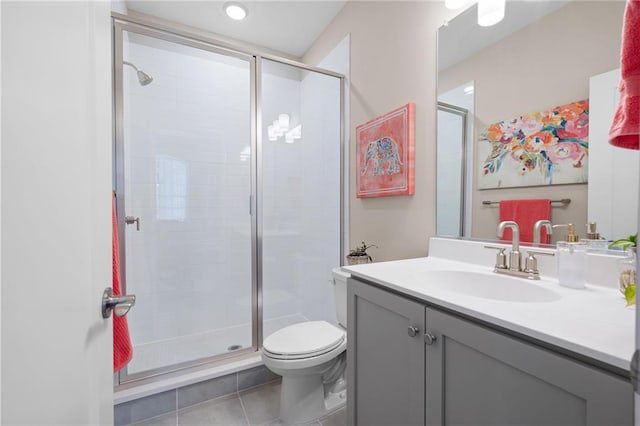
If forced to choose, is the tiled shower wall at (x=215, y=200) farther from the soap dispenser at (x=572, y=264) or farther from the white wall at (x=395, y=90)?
the soap dispenser at (x=572, y=264)

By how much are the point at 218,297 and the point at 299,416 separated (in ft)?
4.25

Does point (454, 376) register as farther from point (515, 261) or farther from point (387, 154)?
point (387, 154)

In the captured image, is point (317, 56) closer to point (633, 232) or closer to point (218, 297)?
point (218, 297)

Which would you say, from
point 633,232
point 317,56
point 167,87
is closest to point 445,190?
point 633,232

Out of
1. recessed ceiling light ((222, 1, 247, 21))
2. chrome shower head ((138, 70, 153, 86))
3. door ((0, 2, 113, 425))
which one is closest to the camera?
door ((0, 2, 113, 425))

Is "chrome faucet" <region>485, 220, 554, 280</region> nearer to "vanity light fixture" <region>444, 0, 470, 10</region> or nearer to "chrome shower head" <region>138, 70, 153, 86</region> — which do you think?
"vanity light fixture" <region>444, 0, 470, 10</region>

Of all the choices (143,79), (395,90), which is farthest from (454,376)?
(143,79)

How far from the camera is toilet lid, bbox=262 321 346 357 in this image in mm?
1427

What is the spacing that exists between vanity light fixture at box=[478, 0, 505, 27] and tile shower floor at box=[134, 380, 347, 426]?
201cm

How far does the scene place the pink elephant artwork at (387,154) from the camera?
62.2 inches

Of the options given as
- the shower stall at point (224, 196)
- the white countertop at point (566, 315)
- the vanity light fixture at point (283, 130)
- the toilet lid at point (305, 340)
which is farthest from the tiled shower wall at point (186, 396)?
the vanity light fixture at point (283, 130)

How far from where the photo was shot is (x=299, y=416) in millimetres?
1469

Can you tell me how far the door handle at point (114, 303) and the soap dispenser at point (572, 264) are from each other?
1189 mm

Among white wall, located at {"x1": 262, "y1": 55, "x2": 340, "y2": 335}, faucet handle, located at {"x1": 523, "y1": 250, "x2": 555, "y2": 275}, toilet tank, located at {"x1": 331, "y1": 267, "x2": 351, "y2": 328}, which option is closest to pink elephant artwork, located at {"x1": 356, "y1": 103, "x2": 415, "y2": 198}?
white wall, located at {"x1": 262, "y1": 55, "x2": 340, "y2": 335}
